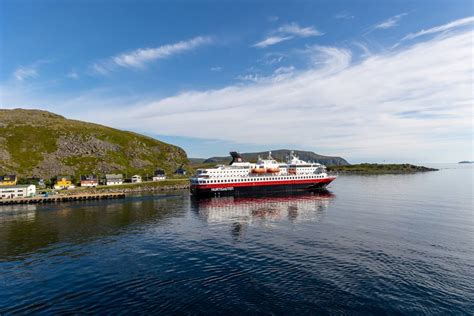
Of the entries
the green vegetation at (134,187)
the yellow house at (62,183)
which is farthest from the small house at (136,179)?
the yellow house at (62,183)

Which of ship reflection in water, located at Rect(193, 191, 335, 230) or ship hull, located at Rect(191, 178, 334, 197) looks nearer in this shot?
ship reflection in water, located at Rect(193, 191, 335, 230)

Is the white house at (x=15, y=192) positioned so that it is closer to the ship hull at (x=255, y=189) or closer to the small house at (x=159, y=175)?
the ship hull at (x=255, y=189)

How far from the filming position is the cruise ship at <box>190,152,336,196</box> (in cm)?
10456

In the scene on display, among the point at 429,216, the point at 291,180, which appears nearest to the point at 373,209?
the point at 429,216

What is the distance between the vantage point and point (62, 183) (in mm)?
133125

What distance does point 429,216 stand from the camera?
56.8 metres

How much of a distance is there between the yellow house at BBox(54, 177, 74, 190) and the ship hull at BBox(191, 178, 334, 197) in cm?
6918

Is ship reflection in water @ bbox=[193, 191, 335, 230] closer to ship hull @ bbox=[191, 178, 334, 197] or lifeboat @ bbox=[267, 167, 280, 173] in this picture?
ship hull @ bbox=[191, 178, 334, 197]

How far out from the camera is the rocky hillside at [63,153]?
152 m

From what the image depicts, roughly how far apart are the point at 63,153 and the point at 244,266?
176 metres

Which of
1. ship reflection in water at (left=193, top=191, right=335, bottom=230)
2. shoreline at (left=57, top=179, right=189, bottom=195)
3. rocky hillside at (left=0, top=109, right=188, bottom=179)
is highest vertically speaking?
rocky hillside at (left=0, top=109, right=188, bottom=179)

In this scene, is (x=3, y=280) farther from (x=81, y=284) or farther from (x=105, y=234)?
(x=105, y=234)

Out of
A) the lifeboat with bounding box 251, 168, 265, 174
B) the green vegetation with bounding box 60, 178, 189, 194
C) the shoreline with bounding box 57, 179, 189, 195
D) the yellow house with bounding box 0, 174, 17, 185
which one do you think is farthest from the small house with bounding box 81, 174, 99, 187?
the lifeboat with bounding box 251, 168, 265, 174

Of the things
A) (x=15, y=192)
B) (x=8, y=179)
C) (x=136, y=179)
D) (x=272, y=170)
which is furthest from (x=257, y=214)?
(x=8, y=179)
